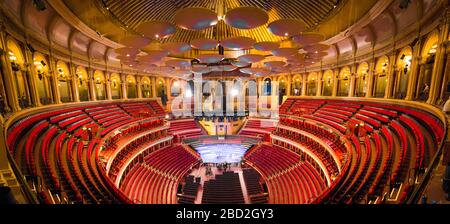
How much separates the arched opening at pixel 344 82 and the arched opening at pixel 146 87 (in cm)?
2043

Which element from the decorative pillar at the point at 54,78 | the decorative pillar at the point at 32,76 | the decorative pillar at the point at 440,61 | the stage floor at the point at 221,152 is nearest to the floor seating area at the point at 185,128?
the stage floor at the point at 221,152

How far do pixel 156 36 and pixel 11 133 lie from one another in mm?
5681

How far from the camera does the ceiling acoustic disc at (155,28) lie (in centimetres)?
509

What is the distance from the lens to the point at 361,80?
1373cm

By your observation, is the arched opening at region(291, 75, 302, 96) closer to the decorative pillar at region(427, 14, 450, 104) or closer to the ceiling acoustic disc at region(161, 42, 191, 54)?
the decorative pillar at region(427, 14, 450, 104)

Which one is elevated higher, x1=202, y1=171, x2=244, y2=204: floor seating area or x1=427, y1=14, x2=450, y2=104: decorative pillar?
x1=427, y1=14, x2=450, y2=104: decorative pillar

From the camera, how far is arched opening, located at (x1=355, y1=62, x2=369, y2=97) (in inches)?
524

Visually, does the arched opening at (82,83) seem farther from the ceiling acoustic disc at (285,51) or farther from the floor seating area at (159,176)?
the ceiling acoustic disc at (285,51)

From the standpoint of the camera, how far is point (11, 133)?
5.80 meters

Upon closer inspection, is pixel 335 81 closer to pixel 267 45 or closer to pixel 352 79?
pixel 352 79

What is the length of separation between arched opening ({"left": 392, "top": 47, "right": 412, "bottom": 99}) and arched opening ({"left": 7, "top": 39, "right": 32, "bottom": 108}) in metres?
19.0

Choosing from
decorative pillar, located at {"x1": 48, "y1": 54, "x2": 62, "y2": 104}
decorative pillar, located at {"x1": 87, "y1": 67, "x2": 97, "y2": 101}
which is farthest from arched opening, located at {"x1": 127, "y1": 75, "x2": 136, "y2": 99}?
decorative pillar, located at {"x1": 48, "y1": 54, "x2": 62, "y2": 104}

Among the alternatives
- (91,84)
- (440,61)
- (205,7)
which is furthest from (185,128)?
(440,61)
